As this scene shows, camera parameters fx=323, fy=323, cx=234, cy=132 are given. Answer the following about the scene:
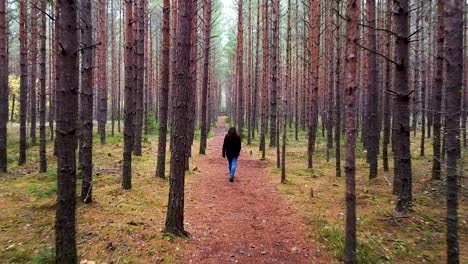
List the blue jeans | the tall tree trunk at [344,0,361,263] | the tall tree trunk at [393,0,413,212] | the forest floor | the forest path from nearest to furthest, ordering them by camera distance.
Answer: the tall tree trunk at [344,0,361,263], the forest floor, the forest path, the tall tree trunk at [393,0,413,212], the blue jeans

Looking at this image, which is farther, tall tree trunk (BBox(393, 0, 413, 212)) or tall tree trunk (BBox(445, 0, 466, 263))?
tall tree trunk (BBox(393, 0, 413, 212))

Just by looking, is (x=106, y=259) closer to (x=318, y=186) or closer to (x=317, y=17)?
(x=318, y=186)

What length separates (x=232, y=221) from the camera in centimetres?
734

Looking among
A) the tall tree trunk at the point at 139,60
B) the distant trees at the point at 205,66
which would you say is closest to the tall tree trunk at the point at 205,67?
the distant trees at the point at 205,66

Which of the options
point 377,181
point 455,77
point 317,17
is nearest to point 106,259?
point 455,77

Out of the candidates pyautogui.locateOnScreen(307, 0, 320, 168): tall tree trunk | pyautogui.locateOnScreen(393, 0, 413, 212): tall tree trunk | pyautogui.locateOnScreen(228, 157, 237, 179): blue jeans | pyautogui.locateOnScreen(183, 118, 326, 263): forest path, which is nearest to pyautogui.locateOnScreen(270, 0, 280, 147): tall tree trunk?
pyautogui.locateOnScreen(307, 0, 320, 168): tall tree trunk

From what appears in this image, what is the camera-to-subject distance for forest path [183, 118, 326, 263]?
563 cm

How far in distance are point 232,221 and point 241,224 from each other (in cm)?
28

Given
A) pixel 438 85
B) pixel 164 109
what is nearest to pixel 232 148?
pixel 164 109

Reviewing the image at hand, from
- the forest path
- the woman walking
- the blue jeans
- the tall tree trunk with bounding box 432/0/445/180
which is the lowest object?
the forest path

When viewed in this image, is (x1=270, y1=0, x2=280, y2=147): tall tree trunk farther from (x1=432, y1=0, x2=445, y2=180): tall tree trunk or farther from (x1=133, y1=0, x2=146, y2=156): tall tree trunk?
(x1=432, y1=0, x2=445, y2=180): tall tree trunk

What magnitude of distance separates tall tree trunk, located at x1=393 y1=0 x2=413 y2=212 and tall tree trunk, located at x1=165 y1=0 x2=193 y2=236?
4.23 m

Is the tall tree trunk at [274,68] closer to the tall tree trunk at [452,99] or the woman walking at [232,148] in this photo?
the woman walking at [232,148]

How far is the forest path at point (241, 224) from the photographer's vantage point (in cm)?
563
